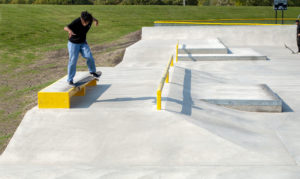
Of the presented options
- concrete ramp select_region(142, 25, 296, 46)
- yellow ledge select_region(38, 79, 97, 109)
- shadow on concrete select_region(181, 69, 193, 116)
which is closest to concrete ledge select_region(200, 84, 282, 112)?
shadow on concrete select_region(181, 69, 193, 116)

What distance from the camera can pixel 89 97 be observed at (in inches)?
345

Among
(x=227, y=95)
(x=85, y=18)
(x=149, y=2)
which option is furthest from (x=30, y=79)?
(x=149, y=2)

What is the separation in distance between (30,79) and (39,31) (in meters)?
17.7

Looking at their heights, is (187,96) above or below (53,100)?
below

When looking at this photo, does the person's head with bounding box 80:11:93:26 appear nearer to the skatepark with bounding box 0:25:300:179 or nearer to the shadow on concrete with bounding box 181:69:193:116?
the skatepark with bounding box 0:25:300:179

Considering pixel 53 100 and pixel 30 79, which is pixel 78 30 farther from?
pixel 30 79

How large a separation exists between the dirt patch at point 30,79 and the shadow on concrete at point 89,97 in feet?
7.15

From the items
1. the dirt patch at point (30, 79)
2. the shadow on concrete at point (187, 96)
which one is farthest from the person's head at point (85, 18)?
the dirt patch at point (30, 79)

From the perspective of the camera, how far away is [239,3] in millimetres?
75375

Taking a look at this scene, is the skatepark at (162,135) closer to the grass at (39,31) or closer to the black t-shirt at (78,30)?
the black t-shirt at (78,30)

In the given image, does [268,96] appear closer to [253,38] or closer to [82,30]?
[82,30]

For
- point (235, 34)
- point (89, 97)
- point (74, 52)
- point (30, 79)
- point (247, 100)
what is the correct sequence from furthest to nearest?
point (235, 34) < point (30, 79) < point (247, 100) < point (89, 97) < point (74, 52)

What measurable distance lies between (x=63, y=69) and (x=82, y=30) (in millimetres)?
12207

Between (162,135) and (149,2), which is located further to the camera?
(149,2)
